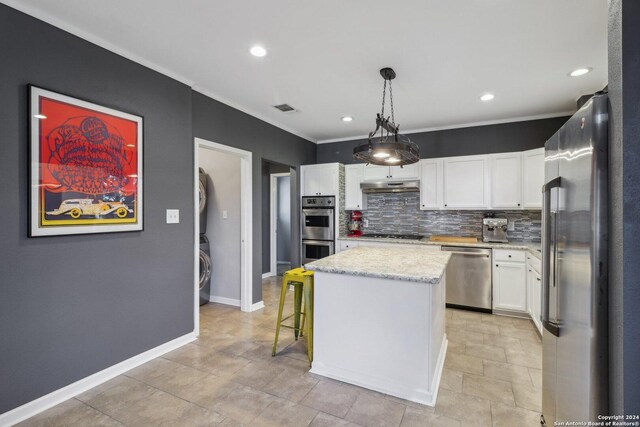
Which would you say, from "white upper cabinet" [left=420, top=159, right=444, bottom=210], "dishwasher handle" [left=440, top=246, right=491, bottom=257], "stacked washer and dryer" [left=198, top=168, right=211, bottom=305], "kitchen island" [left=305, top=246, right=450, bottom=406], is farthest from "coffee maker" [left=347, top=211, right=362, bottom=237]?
"kitchen island" [left=305, top=246, right=450, bottom=406]

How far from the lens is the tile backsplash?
4172 mm

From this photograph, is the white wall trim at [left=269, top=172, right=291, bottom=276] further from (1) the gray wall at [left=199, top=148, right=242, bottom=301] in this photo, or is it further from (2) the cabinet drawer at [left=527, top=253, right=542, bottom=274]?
(2) the cabinet drawer at [left=527, top=253, right=542, bottom=274]

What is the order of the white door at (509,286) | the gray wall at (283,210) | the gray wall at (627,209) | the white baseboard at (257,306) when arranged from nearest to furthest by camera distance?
the gray wall at (627,209), the white door at (509,286), the white baseboard at (257,306), the gray wall at (283,210)

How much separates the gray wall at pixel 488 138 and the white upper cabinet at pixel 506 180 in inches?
11.9

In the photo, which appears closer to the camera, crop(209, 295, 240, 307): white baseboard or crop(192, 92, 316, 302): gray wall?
crop(192, 92, 316, 302): gray wall

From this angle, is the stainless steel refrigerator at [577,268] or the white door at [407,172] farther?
the white door at [407,172]

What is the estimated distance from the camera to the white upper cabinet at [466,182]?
4.14 meters

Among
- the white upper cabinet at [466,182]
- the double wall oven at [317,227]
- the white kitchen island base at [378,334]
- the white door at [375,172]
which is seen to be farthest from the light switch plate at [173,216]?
the white upper cabinet at [466,182]

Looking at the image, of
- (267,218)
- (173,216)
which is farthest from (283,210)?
(173,216)

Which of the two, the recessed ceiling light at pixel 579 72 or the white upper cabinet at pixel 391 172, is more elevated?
the recessed ceiling light at pixel 579 72

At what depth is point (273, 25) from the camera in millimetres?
2096

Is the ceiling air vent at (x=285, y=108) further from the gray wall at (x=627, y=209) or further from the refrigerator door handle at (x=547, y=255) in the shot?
the gray wall at (x=627, y=209)

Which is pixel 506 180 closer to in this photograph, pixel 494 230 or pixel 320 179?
pixel 494 230

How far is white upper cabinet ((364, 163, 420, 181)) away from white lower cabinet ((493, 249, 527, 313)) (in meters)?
1.54
